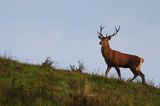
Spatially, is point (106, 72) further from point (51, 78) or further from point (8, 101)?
point (8, 101)

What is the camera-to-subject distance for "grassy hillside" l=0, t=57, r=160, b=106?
14.8 meters

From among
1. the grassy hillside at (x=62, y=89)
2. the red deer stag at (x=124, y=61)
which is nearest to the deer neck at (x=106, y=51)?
the red deer stag at (x=124, y=61)

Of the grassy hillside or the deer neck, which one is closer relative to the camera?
the grassy hillside

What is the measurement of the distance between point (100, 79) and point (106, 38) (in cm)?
721

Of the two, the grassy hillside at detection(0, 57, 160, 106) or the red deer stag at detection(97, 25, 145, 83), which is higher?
the red deer stag at detection(97, 25, 145, 83)

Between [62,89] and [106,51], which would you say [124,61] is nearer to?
[106,51]

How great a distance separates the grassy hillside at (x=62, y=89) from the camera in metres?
14.8

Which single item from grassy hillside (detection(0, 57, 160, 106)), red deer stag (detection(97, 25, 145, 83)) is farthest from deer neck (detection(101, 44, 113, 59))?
grassy hillside (detection(0, 57, 160, 106))

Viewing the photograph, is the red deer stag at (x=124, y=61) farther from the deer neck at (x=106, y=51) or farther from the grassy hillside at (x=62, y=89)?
the grassy hillside at (x=62, y=89)

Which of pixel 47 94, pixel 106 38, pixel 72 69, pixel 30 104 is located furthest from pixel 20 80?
pixel 106 38

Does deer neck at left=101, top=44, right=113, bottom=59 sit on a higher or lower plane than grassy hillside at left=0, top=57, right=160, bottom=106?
higher

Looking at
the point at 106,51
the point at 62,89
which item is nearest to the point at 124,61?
the point at 106,51

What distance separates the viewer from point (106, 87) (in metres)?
Result: 18.6

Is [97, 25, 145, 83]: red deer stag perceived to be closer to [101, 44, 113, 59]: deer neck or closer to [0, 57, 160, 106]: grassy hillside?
[101, 44, 113, 59]: deer neck
